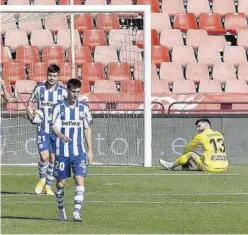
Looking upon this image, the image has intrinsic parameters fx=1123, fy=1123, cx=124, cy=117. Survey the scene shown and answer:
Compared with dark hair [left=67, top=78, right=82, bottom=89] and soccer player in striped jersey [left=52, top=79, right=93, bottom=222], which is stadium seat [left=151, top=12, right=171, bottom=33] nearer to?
soccer player in striped jersey [left=52, top=79, right=93, bottom=222]

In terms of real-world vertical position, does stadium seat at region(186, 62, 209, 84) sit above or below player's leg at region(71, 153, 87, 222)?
above

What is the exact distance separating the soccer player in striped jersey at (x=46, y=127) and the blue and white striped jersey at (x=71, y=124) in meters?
3.05

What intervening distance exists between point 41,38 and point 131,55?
2.68m

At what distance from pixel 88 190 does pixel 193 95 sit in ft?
30.3

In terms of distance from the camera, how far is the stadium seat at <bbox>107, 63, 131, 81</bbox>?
26.8 meters

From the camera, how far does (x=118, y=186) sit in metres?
18.4

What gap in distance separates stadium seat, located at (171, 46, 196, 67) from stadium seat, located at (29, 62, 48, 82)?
12.9ft

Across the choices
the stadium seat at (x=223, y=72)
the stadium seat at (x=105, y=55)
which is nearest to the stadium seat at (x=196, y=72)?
the stadium seat at (x=223, y=72)

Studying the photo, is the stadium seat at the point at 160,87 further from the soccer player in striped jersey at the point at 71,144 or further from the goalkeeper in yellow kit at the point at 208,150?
the soccer player in striped jersey at the point at 71,144

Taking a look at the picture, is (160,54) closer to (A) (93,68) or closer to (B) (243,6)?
(A) (93,68)

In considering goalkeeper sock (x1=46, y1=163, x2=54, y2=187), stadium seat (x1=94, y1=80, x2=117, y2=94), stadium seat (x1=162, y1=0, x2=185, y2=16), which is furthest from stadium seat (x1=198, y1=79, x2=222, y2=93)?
goalkeeper sock (x1=46, y1=163, x2=54, y2=187)

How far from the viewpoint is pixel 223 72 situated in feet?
94.4

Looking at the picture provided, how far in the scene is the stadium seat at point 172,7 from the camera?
3069 cm

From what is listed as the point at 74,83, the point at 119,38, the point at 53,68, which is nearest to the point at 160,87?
the point at 119,38
